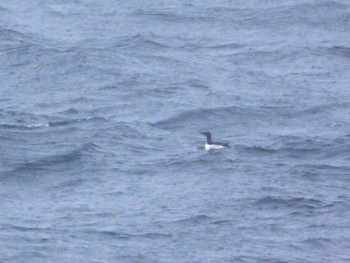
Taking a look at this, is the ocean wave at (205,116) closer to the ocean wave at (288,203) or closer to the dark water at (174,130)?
the dark water at (174,130)

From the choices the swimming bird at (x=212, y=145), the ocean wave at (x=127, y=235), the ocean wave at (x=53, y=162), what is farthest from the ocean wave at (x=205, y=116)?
the ocean wave at (x=127, y=235)

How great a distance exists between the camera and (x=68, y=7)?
45.7 meters

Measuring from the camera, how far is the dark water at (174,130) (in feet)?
85.2

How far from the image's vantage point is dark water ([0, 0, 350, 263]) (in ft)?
85.2

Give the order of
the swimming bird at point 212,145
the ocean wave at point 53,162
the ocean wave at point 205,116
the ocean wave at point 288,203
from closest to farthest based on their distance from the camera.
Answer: the ocean wave at point 288,203
the ocean wave at point 53,162
the swimming bird at point 212,145
the ocean wave at point 205,116

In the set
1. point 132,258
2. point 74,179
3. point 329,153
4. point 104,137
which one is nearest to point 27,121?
point 104,137

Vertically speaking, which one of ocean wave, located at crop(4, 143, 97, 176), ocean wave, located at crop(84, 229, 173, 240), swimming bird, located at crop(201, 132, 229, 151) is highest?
swimming bird, located at crop(201, 132, 229, 151)

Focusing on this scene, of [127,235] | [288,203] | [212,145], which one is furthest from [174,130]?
[127,235]

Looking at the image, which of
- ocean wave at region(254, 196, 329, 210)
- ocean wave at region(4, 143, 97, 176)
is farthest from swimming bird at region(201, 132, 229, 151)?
ocean wave at region(254, 196, 329, 210)

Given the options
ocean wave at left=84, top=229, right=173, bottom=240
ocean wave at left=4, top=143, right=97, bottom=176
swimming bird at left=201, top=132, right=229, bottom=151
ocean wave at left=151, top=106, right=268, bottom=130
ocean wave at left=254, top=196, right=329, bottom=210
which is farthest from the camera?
ocean wave at left=151, top=106, right=268, bottom=130

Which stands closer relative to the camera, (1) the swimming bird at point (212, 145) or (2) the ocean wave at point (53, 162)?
(2) the ocean wave at point (53, 162)

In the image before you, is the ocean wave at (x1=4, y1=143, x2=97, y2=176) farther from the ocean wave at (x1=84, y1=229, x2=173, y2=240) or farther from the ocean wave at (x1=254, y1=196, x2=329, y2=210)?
the ocean wave at (x1=254, y1=196, x2=329, y2=210)

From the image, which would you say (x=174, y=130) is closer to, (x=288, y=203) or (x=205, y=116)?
(x=205, y=116)

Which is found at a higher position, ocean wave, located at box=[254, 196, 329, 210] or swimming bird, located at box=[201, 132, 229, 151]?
swimming bird, located at box=[201, 132, 229, 151]
